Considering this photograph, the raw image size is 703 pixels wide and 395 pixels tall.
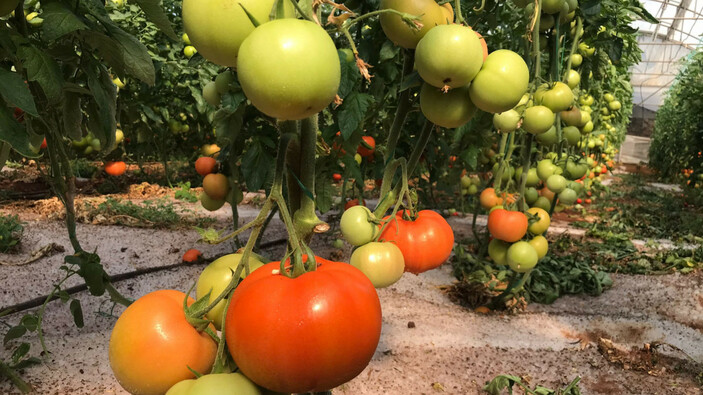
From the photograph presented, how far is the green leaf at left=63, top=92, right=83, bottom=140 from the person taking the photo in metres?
1.01

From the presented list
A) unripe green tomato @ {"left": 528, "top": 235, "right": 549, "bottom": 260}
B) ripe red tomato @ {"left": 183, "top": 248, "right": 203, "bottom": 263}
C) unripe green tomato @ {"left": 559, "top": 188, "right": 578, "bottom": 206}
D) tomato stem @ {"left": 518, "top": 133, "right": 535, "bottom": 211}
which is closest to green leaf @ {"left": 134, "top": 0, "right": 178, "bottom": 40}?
tomato stem @ {"left": 518, "top": 133, "right": 535, "bottom": 211}

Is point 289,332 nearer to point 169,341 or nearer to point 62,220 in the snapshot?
point 169,341

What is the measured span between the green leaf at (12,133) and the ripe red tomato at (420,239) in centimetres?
56

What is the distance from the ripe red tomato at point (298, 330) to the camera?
443 millimetres

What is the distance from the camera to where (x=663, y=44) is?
18109 mm

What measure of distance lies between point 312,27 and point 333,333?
283mm

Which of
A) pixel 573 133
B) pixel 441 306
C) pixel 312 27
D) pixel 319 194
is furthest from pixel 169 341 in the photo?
pixel 441 306

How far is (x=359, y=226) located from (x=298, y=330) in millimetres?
361

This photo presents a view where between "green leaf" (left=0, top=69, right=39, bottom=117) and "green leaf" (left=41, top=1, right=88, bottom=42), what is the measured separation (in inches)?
3.0

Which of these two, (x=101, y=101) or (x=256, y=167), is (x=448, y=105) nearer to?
(x=101, y=101)

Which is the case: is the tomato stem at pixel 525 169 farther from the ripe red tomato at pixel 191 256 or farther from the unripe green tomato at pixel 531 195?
the ripe red tomato at pixel 191 256

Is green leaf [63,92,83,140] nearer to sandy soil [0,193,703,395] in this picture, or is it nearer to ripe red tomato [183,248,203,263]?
sandy soil [0,193,703,395]

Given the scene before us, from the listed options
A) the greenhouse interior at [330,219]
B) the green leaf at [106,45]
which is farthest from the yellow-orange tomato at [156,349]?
the green leaf at [106,45]

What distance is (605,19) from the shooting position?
5.24ft
